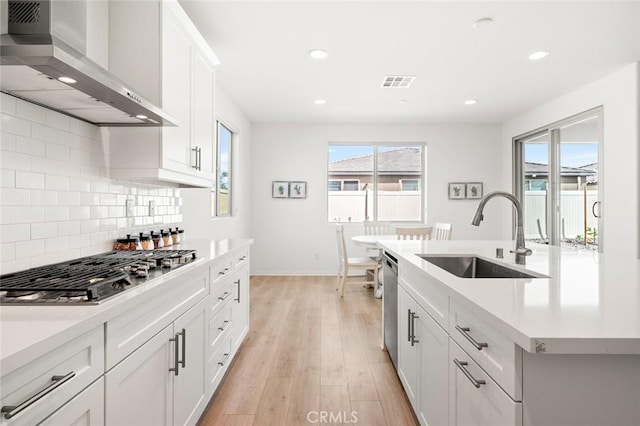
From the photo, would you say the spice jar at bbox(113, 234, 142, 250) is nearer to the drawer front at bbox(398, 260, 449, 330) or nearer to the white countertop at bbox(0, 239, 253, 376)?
the white countertop at bbox(0, 239, 253, 376)

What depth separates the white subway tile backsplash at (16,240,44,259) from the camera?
144 centimetres

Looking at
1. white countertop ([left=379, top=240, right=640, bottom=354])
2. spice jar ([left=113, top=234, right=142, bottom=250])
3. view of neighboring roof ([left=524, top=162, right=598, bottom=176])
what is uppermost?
view of neighboring roof ([left=524, top=162, right=598, bottom=176])

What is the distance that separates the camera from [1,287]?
111 cm

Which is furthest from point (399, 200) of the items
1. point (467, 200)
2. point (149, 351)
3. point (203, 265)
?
point (149, 351)

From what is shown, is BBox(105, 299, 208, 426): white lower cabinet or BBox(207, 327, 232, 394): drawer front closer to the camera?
BBox(105, 299, 208, 426): white lower cabinet

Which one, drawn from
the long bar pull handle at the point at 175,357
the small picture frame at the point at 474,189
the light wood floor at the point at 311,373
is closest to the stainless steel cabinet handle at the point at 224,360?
the light wood floor at the point at 311,373

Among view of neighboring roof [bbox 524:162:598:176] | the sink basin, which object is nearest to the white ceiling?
view of neighboring roof [bbox 524:162:598:176]

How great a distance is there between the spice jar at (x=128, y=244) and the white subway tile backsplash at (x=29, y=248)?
53cm

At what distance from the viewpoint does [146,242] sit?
7.31ft

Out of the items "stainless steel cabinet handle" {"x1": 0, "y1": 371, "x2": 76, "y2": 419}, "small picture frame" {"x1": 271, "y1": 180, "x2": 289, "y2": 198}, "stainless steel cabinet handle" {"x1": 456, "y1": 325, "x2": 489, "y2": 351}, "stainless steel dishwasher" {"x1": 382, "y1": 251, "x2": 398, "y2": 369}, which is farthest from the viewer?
"small picture frame" {"x1": 271, "y1": 180, "x2": 289, "y2": 198}

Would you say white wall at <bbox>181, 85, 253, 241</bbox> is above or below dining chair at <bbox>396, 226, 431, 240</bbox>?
above

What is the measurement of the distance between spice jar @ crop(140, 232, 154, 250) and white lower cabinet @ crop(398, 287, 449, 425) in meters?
1.59

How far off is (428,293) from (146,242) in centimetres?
169

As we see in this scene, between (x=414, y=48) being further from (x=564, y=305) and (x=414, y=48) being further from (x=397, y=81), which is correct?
(x=564, y=305)
